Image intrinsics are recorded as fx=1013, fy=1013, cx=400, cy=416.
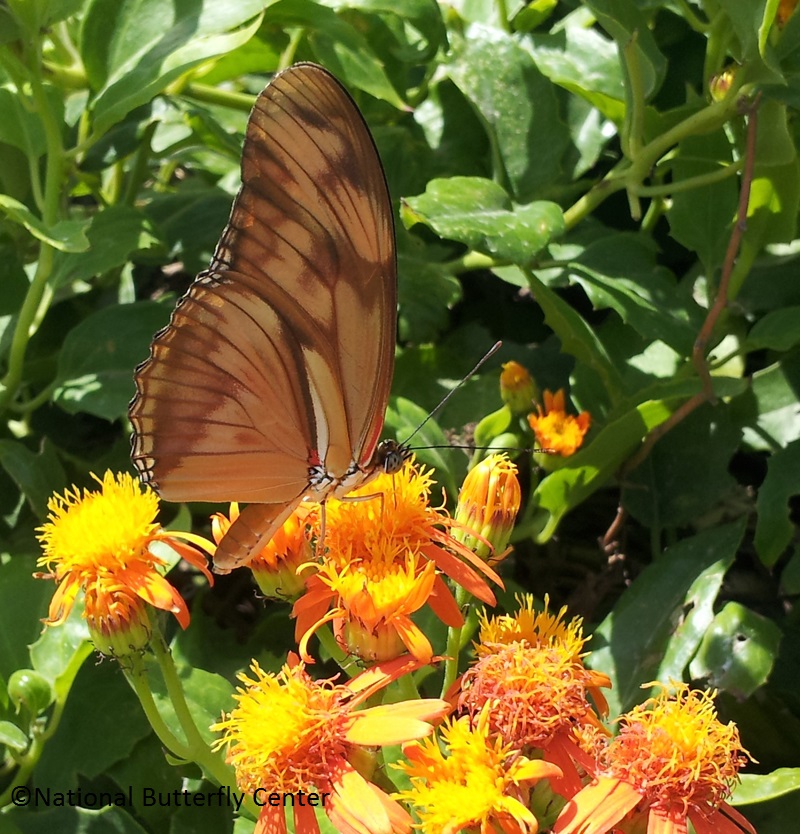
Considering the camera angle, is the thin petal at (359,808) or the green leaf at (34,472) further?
the green leaf at (34,472)

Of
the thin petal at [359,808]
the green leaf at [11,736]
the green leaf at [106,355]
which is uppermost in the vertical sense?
the green leaf at [106,355]

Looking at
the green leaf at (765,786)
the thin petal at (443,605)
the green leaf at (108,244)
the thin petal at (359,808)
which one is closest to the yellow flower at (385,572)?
the thin petal at (443,605)

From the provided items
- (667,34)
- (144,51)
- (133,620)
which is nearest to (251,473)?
(133,620)

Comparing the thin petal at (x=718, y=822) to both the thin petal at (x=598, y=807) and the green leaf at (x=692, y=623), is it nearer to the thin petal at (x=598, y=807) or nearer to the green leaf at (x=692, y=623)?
the thin petal at (x=598, y=807)

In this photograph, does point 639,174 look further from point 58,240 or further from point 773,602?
point 58,240

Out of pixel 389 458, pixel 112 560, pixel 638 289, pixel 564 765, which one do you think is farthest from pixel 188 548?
pixel 638 289

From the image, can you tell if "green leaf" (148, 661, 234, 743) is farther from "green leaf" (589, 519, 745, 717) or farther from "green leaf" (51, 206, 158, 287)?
"green leaf" (51, 206, 158, 287)
